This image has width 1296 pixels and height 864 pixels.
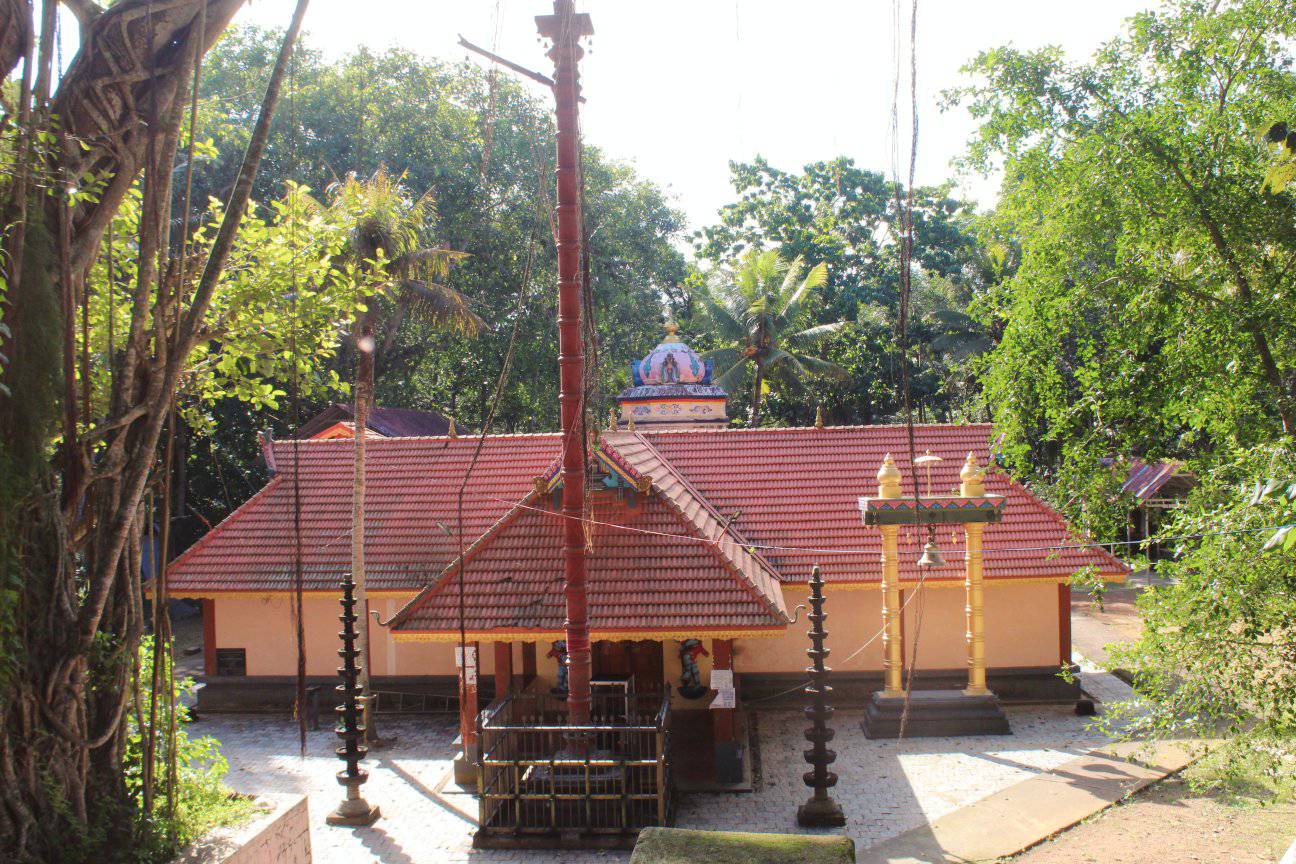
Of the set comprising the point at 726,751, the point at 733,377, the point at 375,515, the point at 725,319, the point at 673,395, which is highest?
the point at 725,319

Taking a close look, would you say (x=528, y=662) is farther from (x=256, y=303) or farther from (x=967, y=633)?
(x=256, y=303)

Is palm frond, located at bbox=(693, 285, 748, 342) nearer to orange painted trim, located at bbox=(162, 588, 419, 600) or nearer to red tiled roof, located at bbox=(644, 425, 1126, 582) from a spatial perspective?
red tiled roof, located at bbox=(644, 425, 1126, 582)

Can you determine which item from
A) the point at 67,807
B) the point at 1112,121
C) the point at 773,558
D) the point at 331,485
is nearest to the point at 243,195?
the point at 67,807

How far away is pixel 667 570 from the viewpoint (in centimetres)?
1209

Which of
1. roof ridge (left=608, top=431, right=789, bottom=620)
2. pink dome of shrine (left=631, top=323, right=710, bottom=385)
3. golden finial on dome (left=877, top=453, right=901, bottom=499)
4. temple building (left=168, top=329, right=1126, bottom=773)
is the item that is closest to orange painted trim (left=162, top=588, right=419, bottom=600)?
temple building (left=168, top=329, right=1126, bottom=773)

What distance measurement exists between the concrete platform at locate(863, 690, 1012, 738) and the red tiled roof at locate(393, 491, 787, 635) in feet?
7.21

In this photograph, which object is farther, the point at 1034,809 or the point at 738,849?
the point at 1034,809

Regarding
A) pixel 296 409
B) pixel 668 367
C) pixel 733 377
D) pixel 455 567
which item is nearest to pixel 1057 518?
pixel 668 367

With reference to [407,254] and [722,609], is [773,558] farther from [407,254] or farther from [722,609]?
[407,254]

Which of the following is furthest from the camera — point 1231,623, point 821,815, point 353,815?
point 353,815

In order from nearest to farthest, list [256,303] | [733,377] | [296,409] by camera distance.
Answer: [296,409]
[256,303]
[733,377]

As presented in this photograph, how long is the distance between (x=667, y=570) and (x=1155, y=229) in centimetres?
672

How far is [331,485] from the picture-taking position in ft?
53.9

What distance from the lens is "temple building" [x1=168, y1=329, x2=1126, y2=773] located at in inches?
463
